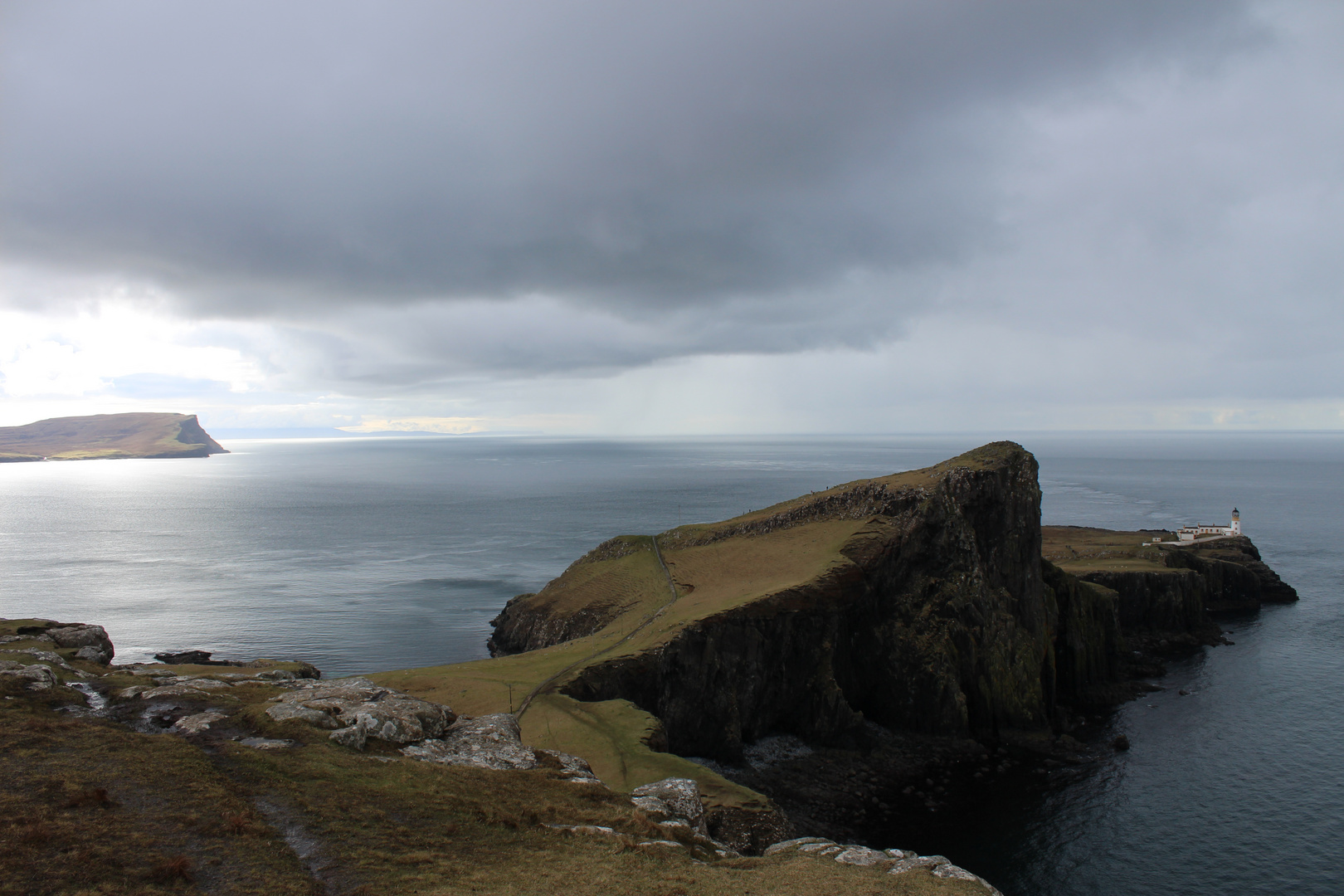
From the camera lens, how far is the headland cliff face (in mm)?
50844

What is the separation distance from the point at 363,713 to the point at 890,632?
45984mm

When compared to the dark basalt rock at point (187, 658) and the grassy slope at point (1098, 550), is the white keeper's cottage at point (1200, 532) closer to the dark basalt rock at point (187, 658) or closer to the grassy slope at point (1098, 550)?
the grassy slope at point (1098, 550)

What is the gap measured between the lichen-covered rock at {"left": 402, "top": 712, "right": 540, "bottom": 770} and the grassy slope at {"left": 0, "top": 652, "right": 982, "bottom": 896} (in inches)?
73.7

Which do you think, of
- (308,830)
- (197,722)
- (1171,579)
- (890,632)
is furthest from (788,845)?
(1171,579)

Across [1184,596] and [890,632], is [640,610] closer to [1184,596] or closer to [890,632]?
[890,632]

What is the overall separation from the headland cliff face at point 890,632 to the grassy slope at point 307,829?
74.5 ft

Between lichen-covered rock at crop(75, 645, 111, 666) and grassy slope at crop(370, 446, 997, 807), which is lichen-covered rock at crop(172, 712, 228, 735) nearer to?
lichen-covered rock at crop(75, 645, 111, 666)

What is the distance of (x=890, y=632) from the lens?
61094 mm

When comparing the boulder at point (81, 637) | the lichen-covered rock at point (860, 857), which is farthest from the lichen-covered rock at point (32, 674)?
the lichen-covered rock at point (860, 857)

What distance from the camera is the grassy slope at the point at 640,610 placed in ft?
118

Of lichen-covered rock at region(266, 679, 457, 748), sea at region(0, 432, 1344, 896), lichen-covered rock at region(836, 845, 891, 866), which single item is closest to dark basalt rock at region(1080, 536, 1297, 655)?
sea at region(0, 432, 1344, 896)

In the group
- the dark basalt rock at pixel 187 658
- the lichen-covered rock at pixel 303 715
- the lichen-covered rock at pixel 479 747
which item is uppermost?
the lichen-covered rock at pixel 303 715

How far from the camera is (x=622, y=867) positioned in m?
19.8

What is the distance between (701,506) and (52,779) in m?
166
